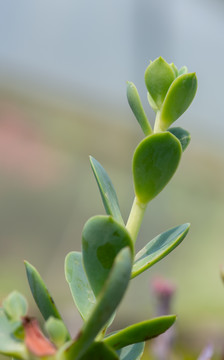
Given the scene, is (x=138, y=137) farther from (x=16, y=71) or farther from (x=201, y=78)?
(x=16, y=71)

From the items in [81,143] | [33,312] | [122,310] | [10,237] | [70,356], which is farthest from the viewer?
[81,143]

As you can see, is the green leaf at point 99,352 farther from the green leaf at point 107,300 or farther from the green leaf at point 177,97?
the green leaf at point 177,97

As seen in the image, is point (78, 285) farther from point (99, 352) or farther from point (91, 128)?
point (91, 128)

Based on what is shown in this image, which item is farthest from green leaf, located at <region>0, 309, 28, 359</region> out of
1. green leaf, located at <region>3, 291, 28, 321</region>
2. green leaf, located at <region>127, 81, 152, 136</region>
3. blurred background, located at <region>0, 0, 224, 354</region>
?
blurred background, located at <region>0, 0, 224, 354</region>

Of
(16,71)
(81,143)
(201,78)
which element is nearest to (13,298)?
(16,71)

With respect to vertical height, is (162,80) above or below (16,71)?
below

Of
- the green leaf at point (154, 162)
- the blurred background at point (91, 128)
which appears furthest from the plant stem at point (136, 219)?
the blurred background at point (91, 128)

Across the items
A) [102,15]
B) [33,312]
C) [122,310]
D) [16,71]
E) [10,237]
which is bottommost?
[122,310]
